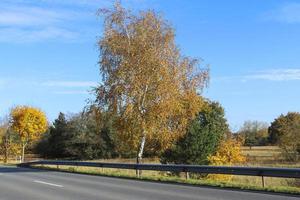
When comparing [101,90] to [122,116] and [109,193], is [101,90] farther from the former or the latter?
[109,193]

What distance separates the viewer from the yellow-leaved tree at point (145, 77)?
107 ft

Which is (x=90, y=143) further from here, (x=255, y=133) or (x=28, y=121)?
(x=255, y=133)

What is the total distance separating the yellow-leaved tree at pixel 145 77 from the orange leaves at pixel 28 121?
106 ft

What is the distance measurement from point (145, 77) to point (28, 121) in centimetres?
3481

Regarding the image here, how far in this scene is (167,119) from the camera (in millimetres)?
34219

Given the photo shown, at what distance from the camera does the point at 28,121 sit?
2518 inches

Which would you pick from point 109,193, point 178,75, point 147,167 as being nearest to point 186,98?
Result: point 178,75

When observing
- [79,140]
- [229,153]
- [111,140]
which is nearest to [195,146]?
[229,153]

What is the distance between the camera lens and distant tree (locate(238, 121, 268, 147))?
119300mm

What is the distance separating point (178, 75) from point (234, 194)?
17894 millimetres

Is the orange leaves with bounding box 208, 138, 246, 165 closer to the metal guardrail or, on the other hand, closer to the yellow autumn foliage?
the yellow autumn foliage

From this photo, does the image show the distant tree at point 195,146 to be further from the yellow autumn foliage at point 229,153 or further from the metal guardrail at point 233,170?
the metal guardrail at point 233,170

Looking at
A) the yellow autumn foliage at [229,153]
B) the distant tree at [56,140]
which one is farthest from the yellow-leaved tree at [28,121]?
the yellow autumn foliage at [229,153]

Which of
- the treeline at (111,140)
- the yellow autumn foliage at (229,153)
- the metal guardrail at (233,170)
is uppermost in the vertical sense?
the treeline at (111,140)
